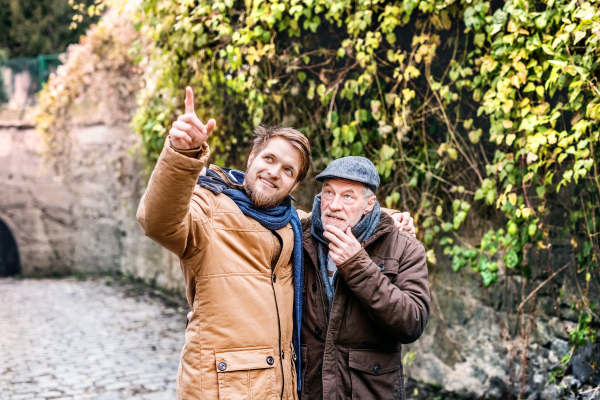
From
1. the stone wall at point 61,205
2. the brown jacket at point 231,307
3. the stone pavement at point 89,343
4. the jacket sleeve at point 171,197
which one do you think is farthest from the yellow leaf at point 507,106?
the stone wall at point 61,205

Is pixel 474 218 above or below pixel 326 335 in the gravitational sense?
above

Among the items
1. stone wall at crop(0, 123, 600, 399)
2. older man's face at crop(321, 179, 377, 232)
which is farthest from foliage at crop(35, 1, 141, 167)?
older man's face at crop(321, 179, 377, 232)

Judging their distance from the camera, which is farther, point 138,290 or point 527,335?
point 138,290

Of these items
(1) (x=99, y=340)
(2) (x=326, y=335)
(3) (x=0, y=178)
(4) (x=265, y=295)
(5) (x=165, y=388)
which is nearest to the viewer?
(4) (x=265, y=295)

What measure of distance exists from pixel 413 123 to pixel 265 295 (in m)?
2.21

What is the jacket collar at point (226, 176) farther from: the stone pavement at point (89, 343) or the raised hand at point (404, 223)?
the stone pavement at point (89, 343)

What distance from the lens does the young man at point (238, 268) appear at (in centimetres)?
189

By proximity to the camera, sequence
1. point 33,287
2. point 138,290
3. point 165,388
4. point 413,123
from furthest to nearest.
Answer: point 33,287, point 138,290, point 165,388, point 413,123

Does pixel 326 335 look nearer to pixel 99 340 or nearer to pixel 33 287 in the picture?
pixel 99 340

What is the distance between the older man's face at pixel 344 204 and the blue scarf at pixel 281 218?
0.51 feet

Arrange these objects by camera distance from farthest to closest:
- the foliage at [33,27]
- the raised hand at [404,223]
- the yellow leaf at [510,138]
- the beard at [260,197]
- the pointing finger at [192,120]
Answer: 1. the foliage at [33,27]
2. the yellow leaf at [510,138]
3. the raised hand at [404,223]
4. the beard at [260,197]
5. the pointing finger at [192,120]

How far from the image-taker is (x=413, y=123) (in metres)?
3.86

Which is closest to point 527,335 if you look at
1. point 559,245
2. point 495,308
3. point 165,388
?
point 495,308

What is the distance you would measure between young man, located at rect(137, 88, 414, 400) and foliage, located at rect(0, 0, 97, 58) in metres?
16.3
